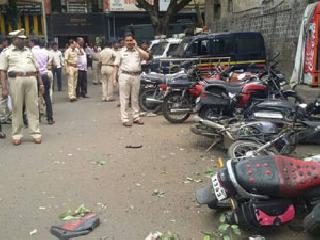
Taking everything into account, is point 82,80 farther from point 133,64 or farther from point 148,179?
point 148,179

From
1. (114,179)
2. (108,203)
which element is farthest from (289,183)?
(114,179)

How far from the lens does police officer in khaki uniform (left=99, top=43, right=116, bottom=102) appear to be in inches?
593

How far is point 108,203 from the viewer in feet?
18.6

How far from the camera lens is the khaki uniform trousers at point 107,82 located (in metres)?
15.1

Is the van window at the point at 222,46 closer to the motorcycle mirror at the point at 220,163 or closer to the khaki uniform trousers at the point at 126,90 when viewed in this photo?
the khaki uniform trousers at the point at 126,90

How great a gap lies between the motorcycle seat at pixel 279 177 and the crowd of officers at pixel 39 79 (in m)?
5.27

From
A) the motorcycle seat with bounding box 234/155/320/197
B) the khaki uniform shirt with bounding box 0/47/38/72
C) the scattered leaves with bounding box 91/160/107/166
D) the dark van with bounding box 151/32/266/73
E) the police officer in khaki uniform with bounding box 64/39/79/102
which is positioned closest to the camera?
the motorcycle seat with bounding box 234/155/320/197

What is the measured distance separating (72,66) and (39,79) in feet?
20.2

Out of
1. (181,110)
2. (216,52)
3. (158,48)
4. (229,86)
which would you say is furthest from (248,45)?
(229,86)

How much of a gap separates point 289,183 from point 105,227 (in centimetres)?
186

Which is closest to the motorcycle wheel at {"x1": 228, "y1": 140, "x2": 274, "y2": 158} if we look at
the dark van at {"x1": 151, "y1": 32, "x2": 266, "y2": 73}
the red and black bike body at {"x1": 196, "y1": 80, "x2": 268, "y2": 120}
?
the red and black bike body at {"x1": 196, "y1": 80, "x2": 268, "y2": 120}

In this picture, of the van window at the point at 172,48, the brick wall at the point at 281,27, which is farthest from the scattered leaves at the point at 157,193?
the van window at the point at 172,48

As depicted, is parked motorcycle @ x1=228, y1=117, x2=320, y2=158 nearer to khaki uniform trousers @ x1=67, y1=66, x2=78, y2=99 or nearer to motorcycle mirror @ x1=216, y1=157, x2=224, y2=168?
motorcycle mirror @ x1=216, y1=157, x2=224, y2=168

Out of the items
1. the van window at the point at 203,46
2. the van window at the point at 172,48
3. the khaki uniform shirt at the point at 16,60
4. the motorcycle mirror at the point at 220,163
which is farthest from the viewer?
the van window at the point at 172,48
